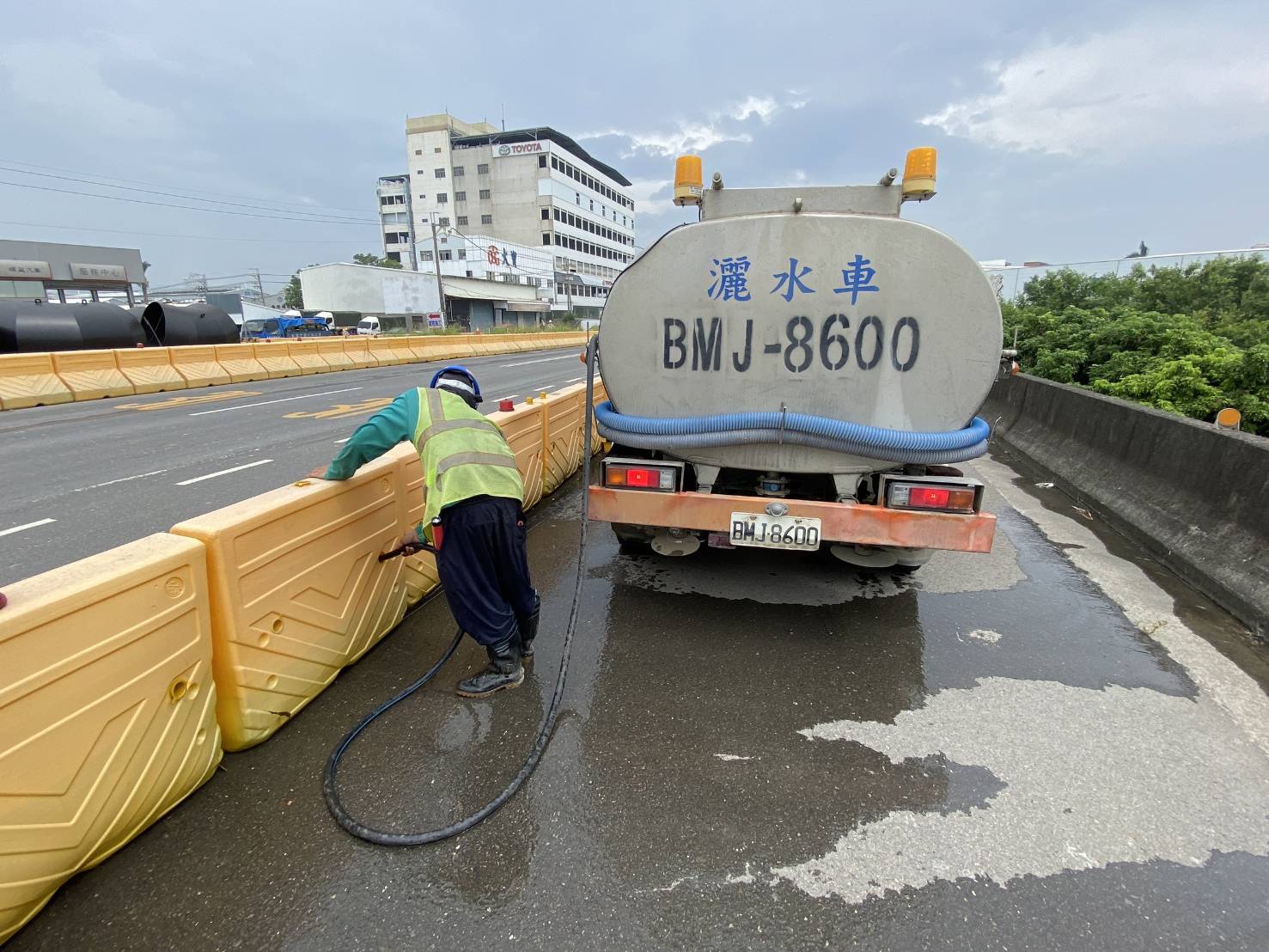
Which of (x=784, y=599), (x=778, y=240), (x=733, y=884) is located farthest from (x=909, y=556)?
(x=733, y=884)

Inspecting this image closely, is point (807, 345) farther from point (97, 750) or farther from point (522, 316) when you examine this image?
point (522, 316)

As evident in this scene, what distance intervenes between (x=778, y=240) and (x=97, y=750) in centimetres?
350

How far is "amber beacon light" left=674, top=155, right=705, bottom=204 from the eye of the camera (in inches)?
161

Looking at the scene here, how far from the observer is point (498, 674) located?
126 inches

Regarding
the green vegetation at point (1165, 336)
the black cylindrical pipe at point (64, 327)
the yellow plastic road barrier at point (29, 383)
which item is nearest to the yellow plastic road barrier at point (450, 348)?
the black cylindrical pipe at point (64, 327)

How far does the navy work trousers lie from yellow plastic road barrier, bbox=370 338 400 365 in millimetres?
22215

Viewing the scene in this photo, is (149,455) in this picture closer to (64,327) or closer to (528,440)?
(528,440)

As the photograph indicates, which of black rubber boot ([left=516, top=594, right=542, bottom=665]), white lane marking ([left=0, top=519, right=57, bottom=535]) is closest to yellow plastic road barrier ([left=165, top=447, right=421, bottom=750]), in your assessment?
black rubber boot ([left=516, top=594, right=542, bottom=665])

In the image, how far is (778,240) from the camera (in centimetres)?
→ 329

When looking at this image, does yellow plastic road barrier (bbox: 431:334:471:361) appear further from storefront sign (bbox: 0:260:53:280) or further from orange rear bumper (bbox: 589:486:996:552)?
orange rear bumper (bbox: 589:486:996:552)

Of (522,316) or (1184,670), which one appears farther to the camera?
(522,316)

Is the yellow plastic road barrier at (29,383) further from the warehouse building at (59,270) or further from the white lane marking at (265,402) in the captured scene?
the warehouse building at (59,270)

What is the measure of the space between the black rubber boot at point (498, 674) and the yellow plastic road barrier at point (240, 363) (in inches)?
696

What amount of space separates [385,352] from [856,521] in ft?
77.0
